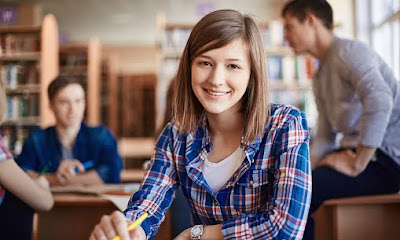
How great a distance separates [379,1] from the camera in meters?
Answer: 4.03

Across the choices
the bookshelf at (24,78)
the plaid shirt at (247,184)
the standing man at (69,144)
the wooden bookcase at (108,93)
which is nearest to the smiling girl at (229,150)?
the plaid shirt at (247,184)

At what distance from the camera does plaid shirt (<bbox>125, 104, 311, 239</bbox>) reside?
3.44 feet

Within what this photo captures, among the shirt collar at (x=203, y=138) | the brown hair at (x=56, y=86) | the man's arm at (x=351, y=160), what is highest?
the brown hair at (x=56, y=86)

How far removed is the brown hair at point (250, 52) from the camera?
1099 millimetres

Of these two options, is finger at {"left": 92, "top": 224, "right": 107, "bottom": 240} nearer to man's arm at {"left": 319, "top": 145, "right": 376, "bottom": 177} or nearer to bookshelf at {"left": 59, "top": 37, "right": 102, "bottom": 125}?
man's arm at {"left": 319, "top": 145, "right": 376, "bottom": 177}

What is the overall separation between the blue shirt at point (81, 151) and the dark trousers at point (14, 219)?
0.91 metres

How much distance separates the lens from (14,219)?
1490 millimetres

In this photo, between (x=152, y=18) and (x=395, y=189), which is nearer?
(x=395, y=189)

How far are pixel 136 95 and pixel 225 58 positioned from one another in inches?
417

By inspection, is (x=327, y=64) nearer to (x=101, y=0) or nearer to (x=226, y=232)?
(x=226, y=232)

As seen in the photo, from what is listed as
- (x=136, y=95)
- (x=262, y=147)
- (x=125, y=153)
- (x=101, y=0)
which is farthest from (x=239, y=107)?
(x=136, y=95)

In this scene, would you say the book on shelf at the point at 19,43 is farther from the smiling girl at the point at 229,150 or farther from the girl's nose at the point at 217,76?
the girl's nose at the point at 217,76

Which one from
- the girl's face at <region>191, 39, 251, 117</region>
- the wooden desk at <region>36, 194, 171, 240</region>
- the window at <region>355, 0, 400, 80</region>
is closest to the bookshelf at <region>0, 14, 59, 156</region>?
the window at <region>355, 0, 400, 80</region>

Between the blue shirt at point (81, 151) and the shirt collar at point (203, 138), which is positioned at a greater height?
the shirt collar at point (203, 138)
